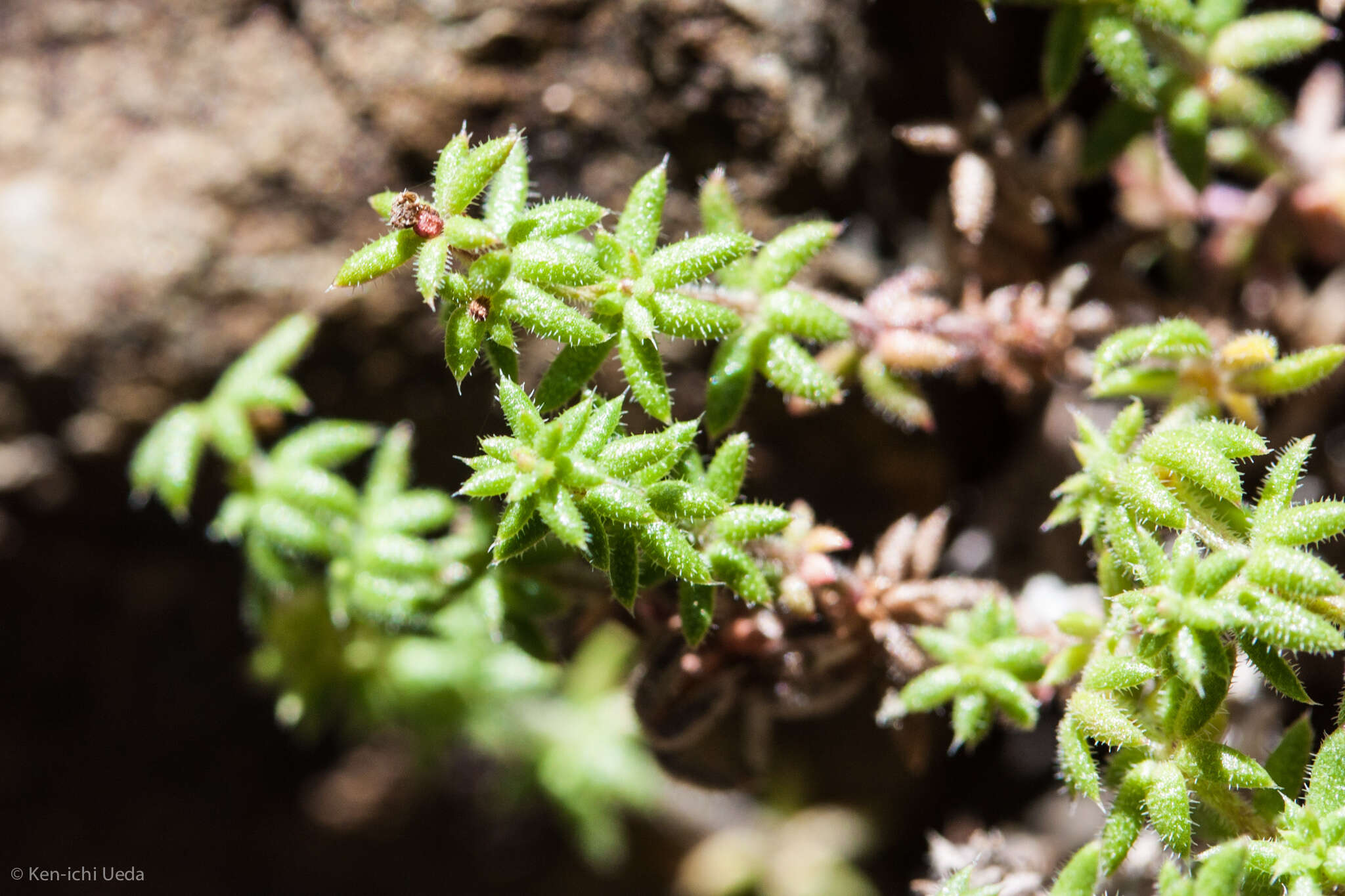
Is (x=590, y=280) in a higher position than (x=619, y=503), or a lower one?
higher

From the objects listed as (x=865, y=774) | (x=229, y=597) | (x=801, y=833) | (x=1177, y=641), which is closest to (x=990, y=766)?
(x=865, y=774)

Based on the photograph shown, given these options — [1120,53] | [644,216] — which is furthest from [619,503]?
[1120,53]

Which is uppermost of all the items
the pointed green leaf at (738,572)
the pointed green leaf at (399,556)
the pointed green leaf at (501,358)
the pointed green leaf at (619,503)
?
the pointed green leaf at (501,358)

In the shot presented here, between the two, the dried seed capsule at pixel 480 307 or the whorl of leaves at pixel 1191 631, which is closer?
the whorl of leaves at pixel 1191 631

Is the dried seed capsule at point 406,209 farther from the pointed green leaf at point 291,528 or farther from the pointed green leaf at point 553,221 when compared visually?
the pointed green leaf at point 291,528

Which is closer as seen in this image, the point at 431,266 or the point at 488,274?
the point at 431,266

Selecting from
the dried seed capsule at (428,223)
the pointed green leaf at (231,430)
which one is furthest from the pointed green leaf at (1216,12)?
the pointed green leaf at (231,430)

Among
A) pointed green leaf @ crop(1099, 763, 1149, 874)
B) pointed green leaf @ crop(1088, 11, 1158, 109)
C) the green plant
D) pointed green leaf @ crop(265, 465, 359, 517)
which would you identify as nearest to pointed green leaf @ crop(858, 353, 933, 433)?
the green plant

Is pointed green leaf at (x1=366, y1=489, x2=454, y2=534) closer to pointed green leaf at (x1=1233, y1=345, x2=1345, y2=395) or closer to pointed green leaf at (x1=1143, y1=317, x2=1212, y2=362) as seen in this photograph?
pointed green leaf at (x1=1143, y1=317, x2=1212, y2=362)

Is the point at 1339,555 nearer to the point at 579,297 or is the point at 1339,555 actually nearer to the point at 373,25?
the point at 579,297

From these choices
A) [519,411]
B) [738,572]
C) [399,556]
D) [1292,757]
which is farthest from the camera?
[399,556]

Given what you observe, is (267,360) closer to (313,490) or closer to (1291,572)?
(313,490)
